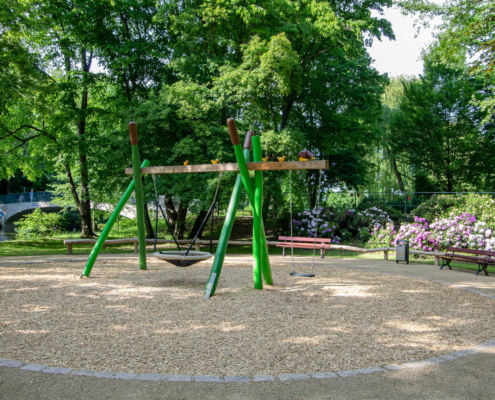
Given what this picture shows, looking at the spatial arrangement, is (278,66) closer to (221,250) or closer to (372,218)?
(372,218)

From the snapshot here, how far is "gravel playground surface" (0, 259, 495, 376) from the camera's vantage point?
13.0 ft

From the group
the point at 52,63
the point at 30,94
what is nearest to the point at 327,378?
the point at 30,94

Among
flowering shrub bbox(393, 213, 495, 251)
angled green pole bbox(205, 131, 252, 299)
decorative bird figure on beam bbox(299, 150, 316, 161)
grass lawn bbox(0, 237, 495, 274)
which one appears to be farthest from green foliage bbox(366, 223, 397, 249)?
angled green pole bbox(205, 131, 252, 299)

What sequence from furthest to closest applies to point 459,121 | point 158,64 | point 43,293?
point 459,121 → point 158,64 → point 43,293

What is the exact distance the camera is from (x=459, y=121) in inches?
1006

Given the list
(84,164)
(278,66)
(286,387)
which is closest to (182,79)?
(278,66)

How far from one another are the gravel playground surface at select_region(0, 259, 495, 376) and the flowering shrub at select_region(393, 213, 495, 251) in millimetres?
4393

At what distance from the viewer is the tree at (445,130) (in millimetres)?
24609

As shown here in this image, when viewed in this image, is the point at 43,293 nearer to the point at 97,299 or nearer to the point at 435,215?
the point at 97,299

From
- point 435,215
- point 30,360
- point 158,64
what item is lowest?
point 30,360

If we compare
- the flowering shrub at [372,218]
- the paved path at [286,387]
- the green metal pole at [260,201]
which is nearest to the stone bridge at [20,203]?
the flowering shrub at [372,218]

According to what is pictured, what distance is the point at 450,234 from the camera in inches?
476

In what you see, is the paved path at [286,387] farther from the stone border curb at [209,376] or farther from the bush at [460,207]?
the bush at [460,207]

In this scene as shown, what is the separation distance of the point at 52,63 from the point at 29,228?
8853 mm
